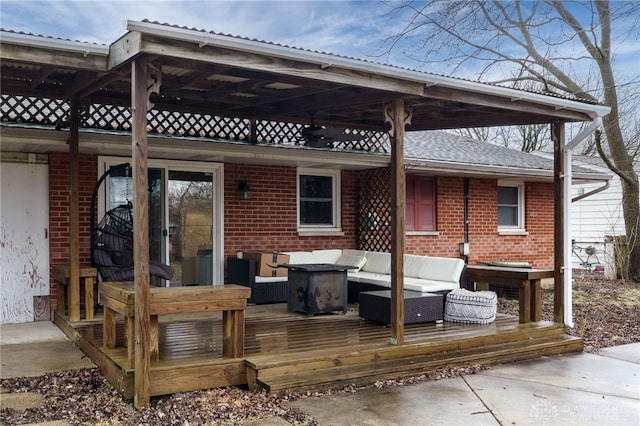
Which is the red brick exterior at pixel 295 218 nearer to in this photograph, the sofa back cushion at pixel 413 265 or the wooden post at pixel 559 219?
the sofa back cushion at pixel 413 265

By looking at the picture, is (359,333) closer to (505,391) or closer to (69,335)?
(505,391)

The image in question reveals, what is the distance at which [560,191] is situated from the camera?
767cm

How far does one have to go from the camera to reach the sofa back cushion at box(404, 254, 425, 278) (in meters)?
8.96

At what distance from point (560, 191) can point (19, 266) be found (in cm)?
700

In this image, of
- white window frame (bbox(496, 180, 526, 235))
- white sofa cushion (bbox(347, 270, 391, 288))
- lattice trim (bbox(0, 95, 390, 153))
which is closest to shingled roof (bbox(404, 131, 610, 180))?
white window frame (bbox(496, 180, 526, 235))

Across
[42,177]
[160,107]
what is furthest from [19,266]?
[160,107]

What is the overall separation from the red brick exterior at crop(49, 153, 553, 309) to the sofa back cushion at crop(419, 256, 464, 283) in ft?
7.56

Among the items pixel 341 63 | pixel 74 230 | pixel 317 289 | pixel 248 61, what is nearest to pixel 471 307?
pixel 317 289

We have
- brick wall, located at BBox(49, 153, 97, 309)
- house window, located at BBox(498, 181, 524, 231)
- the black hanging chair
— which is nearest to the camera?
the black hanging chair

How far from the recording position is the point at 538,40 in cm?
1573

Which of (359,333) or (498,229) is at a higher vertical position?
(498,229)

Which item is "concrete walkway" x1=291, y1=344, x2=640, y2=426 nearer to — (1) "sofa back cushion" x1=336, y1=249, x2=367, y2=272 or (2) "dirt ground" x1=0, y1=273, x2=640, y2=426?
(2) "dirt ground" x1=0, y1=273, x2=640, y2=426

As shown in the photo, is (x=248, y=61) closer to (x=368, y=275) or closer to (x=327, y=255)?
(x=368, y=275)

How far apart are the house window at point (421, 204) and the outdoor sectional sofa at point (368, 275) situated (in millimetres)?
1861
